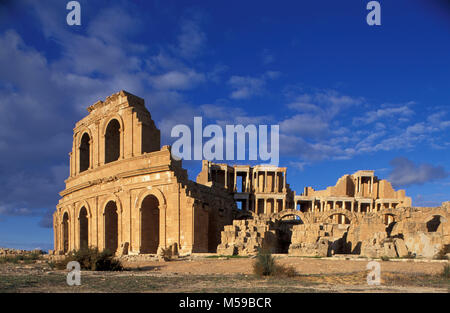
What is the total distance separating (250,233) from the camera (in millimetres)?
20344

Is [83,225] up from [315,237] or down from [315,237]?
down

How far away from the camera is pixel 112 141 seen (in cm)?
2831

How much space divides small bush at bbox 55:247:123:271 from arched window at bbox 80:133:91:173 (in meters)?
16.9

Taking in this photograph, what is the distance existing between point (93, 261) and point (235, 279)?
21.9 feet

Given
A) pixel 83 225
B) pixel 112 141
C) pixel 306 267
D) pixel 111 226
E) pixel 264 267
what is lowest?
pixel 83 225

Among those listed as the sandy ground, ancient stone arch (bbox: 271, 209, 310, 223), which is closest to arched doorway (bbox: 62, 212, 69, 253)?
ancient stone arch (bbox: 271, 209, 310, 223)

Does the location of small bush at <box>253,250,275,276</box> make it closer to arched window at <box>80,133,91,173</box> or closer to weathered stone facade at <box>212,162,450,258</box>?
weathered stone facade at <box>212,162,450,258</box>

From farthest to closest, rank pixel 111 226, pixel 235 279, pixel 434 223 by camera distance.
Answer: pixel 434 223 < pixel 111 226 < pixel 235 279

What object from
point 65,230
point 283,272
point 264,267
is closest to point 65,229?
point 65,230

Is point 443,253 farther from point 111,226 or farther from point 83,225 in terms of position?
point 83,225

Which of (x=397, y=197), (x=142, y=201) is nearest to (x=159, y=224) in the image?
(x=142, y=201)

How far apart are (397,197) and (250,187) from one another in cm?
1768

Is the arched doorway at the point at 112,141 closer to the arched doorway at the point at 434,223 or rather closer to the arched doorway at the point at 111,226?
the arched doorway at the point at 111,226
